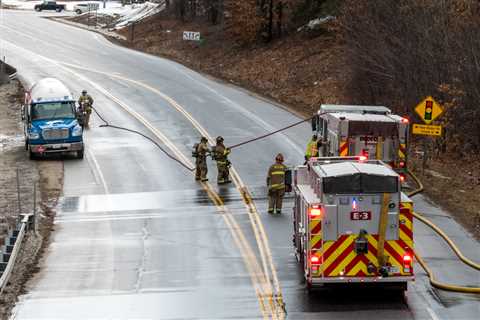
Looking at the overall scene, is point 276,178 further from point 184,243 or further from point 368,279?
point 368,279

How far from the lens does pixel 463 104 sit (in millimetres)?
34062

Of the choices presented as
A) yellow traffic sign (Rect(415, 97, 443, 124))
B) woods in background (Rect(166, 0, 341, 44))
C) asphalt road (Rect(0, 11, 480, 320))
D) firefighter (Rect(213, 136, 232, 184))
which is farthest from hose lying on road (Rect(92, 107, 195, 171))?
woods in background (Rect(166, 0, 341, 44))

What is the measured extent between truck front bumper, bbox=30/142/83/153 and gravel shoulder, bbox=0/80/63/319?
1.49 feet

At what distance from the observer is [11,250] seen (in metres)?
21.1

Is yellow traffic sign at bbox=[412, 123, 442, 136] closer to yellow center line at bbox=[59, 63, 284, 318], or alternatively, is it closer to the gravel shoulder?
yellow center line at bbox=[59, 63, 284, 318]

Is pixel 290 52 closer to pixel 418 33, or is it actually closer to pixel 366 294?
pixel 418 33

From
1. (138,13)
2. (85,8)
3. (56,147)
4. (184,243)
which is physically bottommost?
(184,243)

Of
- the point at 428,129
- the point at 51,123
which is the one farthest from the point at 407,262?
the point at 51,123

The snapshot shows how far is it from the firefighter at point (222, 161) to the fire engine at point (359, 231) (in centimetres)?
1237

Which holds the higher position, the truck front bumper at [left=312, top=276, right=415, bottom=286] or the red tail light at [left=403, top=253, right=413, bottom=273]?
the red tail light at [left=403, top=253, right=413, bottom=273]

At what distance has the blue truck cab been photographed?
115ft

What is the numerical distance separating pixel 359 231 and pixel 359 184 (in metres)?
0.83

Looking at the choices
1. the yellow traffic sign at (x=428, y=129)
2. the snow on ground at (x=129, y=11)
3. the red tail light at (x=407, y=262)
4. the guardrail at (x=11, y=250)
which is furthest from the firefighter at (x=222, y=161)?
the snow on ground at (x=129, y=11)

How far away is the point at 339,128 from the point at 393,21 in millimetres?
14300
